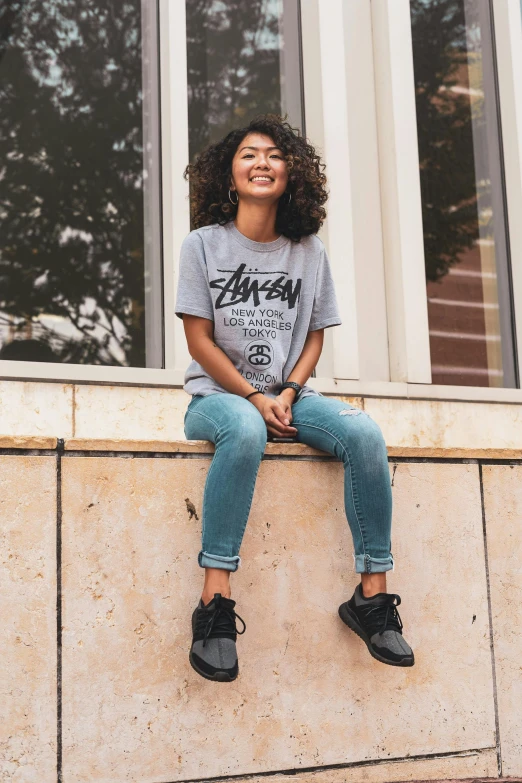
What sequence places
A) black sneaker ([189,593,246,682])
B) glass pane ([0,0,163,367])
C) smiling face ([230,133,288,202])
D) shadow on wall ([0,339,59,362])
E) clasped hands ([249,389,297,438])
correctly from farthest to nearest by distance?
glass pane ([0,0,163,367]), shadow on wall ([0,339,59,362]), smiling face ([230,133,288,202]), clasped hands ([249,389,297,438]), black sneaker ([189,593,246,682])

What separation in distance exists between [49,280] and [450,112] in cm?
276

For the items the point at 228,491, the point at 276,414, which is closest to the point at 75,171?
the point at 276,414

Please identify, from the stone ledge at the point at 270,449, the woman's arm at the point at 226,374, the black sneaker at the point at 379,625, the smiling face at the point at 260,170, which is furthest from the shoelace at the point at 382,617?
the smiling face at the point at 260,170

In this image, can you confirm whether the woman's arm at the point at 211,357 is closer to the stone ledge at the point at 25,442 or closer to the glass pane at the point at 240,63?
the stone ledge at the point at 25,442

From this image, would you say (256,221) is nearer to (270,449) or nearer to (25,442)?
(270,449)

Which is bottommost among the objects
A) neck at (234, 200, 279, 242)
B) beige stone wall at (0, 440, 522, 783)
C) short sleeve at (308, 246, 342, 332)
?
beige stone wall at (0, 440, 522, 783)

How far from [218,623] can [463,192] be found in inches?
152

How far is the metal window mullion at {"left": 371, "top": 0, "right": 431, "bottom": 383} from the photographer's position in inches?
209

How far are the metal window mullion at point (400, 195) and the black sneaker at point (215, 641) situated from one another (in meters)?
2.60

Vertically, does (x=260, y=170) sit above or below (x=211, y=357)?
above

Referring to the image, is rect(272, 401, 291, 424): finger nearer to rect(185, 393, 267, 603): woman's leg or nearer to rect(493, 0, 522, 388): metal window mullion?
rect(185, 393, 267, 603): woman's leg

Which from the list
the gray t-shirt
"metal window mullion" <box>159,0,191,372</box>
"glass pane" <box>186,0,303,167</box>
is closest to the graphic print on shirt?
the gray t-shirt

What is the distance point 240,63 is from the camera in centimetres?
571

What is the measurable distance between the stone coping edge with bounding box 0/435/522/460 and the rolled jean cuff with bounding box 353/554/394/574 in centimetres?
43
